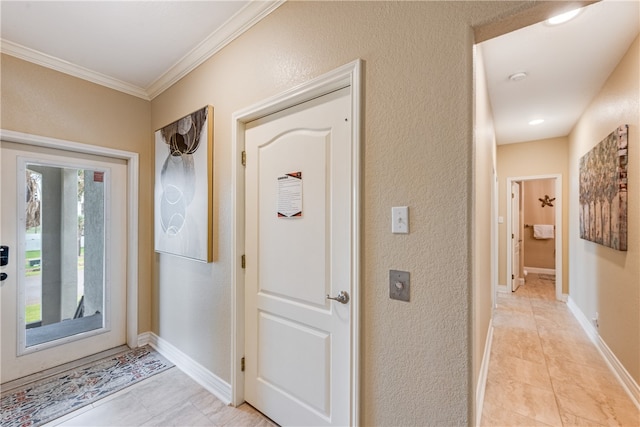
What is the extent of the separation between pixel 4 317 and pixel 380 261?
2.92 metres

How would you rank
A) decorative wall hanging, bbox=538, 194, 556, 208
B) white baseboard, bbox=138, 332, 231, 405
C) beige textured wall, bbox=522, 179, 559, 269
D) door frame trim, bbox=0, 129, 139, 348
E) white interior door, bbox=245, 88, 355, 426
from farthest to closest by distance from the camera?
beige textured wall, bbox=522, 179, 559, 269 → decorative wall hanging, bbox=538, 194, 556, 208 → door frame trim, bbox=0, 129, 139, 348 → white baseboard, bbox=138, 332, 231, 405 → white interior door, bbox=245, 88, 355, 426

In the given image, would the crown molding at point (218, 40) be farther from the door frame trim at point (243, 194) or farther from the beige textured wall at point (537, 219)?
the beige textured wall at point (537, 219)

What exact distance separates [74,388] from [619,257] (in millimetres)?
4452

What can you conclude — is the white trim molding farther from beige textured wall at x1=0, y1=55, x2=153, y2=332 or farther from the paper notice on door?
beige textured wall at x1=0, y1=55, x2=153, y2=332

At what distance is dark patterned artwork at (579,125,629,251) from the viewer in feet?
7.20

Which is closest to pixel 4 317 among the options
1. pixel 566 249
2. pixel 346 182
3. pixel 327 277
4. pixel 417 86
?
pixel 327 277

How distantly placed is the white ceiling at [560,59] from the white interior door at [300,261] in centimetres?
162

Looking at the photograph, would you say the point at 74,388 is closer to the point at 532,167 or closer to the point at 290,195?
the point at 290,195

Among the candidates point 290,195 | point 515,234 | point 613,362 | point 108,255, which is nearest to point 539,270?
point 515,234

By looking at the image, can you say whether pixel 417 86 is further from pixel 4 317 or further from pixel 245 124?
pixel 4 317

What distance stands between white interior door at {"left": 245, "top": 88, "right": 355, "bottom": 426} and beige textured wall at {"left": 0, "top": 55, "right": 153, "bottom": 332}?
5.11 ft

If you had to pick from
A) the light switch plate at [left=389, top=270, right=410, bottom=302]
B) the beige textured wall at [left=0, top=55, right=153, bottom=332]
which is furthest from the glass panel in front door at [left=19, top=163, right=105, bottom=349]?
the light switch plate at [left=389, top=270, right=410, bottom=302]

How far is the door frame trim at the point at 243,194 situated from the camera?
1320 millimetres

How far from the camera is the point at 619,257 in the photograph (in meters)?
2.32
